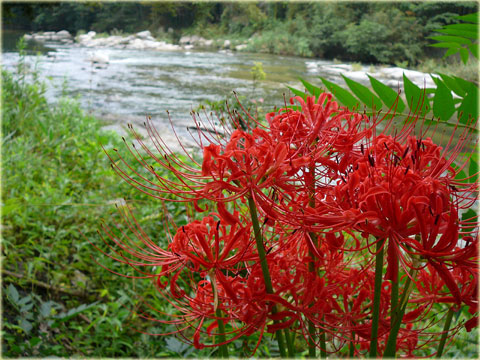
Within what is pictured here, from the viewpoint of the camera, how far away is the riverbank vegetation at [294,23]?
19.7 ft

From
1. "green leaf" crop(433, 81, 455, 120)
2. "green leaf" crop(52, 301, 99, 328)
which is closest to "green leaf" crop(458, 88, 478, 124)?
"green leaf" crop(433, 81, 455, 120)

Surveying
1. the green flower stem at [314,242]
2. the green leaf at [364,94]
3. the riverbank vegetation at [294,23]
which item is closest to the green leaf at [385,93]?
the green leaf at [364,94]

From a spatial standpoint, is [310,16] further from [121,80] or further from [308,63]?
[121,80]

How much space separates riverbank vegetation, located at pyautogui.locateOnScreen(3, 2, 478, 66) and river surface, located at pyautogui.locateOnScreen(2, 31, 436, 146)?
43 cm

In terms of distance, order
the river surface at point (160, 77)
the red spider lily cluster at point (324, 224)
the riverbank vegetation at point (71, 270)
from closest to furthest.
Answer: the red spider lily cluster at point (324, 224) < the riverbank vegetation at point (71, 270) < the river surface at point (160, 77)

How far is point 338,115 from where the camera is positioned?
42 centimetres

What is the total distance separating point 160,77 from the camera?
6.53 m

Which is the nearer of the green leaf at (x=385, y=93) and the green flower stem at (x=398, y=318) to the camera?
the green flower stem at (x=398, y=318)

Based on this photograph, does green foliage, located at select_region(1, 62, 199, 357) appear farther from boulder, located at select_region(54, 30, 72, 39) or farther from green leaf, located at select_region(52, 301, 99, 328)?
boulder, located at select_region(54, 30, 72, 39)

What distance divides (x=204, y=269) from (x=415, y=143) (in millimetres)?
241

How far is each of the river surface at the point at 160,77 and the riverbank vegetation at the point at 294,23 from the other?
0.43 metres

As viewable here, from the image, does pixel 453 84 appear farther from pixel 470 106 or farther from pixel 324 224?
pixel 324 224

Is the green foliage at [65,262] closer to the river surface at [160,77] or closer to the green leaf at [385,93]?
the green leaf at [385,93]

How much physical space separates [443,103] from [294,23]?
7939 mm
